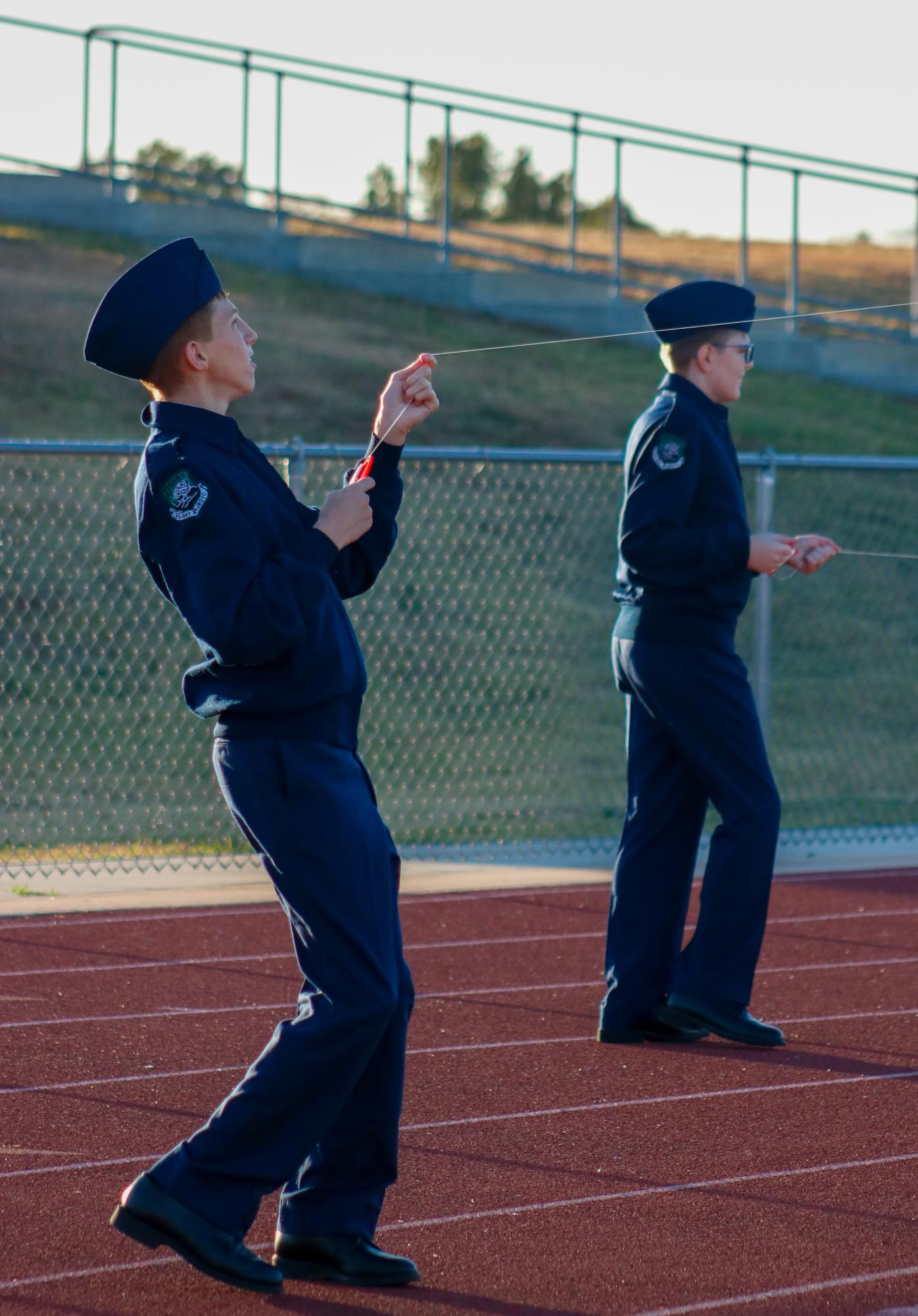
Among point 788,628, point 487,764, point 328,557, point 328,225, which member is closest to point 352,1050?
point 328,557

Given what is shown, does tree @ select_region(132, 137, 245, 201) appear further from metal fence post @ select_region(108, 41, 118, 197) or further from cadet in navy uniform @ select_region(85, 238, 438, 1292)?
cadet in navy uniform @ select_region(85, 238, 438, 1292)

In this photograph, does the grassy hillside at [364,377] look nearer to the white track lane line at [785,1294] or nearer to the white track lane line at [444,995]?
the white track lane line at [444,995]

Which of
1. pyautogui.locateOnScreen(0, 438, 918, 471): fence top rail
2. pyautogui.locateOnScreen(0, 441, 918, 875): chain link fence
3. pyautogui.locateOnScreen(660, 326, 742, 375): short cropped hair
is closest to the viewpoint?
pyautogui.locateOnScreen(660, 326, 742, 375): short cropped hair

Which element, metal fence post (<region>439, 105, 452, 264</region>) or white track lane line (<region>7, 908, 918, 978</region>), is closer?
white track lane line (<region>7, 908, 918, 978</region>)

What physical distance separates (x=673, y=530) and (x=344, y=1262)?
256 cm

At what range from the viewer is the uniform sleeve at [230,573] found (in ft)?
11.4

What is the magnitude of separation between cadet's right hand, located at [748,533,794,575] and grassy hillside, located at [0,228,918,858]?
456 centimetres

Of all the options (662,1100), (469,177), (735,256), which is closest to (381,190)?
(735,256)

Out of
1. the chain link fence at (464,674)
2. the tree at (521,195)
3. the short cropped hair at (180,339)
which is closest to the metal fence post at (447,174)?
the chain link fence at (464,674)

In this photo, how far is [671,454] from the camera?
222 inches

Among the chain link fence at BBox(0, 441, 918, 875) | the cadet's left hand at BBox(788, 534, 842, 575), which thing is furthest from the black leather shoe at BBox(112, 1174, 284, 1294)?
the chain link fence at BBox(0, 441, 918, 875)

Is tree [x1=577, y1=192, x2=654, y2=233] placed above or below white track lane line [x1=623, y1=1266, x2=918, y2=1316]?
above

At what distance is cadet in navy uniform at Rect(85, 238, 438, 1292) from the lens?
3549mm

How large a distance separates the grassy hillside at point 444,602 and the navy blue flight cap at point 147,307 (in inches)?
237
